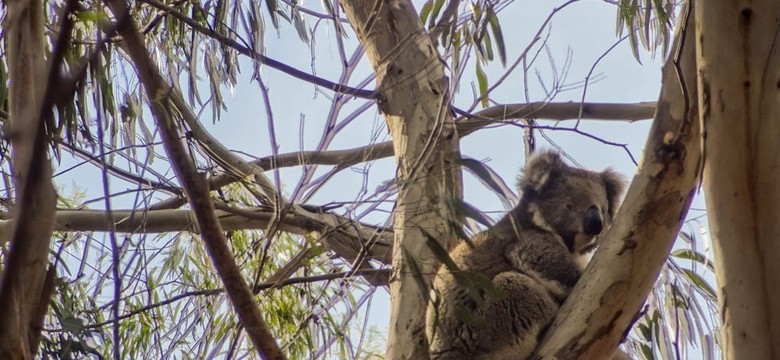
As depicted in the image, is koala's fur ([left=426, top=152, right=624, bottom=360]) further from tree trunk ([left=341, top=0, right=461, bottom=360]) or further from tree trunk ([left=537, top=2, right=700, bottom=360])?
tree trunk ([left=537, top=2, right=700, bottom=360])

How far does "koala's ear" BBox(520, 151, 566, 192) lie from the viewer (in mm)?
3338

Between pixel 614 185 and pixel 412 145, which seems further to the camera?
pixel 614 185

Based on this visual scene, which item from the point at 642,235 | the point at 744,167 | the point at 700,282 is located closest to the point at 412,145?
the point at 642,235

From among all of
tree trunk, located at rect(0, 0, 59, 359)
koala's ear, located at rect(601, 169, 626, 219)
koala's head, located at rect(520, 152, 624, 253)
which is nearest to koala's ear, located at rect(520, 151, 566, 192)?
koala's head, located at rect(520, 152, 624, 253)

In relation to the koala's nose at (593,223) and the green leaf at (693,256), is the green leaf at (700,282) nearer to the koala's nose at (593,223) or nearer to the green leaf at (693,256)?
the green leaf at (693,256)

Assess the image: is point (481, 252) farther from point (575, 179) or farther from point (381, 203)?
point (381, 203)

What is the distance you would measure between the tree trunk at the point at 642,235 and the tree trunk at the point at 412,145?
0.37 m

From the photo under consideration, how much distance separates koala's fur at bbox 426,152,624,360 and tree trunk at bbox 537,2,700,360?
443 millimetres

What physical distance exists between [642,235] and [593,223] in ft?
3.41

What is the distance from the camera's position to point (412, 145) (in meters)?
2.73

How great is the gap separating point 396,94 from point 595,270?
989 mm

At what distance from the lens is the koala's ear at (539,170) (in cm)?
334

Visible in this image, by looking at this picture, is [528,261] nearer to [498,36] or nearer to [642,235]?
[498,36]

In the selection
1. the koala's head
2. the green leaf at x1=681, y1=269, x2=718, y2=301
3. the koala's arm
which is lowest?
the green leaf at x1=681, y1=269, x2=718, y2=301
